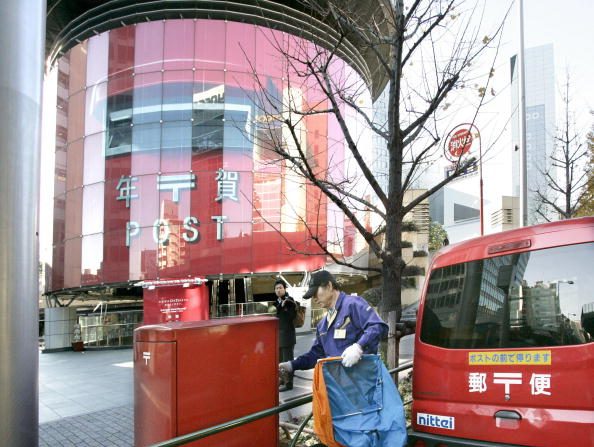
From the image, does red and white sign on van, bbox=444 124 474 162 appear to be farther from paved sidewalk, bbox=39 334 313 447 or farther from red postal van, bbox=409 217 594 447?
red postal van, bbox=409 217 594 447

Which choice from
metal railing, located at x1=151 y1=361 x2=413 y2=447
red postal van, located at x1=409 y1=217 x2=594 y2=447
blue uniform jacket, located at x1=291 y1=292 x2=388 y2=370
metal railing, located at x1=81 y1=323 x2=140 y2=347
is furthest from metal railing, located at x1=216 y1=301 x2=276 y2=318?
red postal van, located at x1=409 y1=217 x2=594 y2=447

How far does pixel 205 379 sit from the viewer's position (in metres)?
3.49

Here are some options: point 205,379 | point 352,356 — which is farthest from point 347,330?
point 205,379

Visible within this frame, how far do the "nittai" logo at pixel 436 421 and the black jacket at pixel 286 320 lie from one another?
172 inches

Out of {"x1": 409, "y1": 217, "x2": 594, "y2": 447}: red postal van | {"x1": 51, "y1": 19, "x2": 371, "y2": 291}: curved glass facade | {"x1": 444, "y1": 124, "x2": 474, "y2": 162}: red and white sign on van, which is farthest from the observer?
{"x1": 51, "y1": 19, "x2": 371, "y2": 291}: curved glass facade

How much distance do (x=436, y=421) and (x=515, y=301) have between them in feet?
3.47

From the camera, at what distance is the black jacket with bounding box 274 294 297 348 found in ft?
26.5

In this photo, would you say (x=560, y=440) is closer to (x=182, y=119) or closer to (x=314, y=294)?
(x=314, y=294)

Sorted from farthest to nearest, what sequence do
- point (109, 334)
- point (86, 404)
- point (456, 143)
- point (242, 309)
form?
1. point (242, 309)
2. point (109, 334)
3. point (86, 404)
4. point (456, 143)

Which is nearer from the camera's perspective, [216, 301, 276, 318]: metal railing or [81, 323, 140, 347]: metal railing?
[81, 323, 140, 347]: metal railing

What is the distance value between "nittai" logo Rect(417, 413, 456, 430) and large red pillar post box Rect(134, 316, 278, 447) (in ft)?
3.70

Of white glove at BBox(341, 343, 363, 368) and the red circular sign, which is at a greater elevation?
the red circular sign

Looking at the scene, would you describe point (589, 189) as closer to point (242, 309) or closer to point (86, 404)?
point (242, 309)

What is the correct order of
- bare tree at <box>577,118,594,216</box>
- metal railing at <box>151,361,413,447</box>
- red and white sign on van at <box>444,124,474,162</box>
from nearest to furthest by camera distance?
1. metal railing at <box>151,361,413,447</box>
2. red and white sign on van at <box>444,124,474,162</box>
3. bare tree at <box>577,118,594,216</box>
